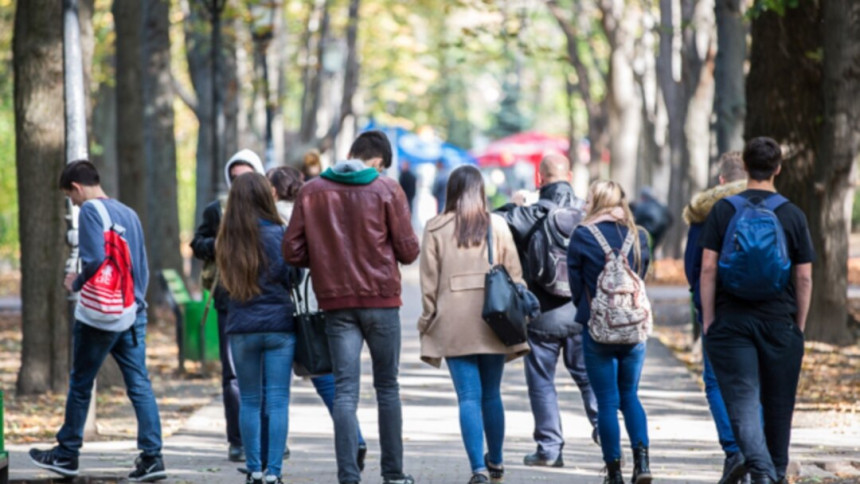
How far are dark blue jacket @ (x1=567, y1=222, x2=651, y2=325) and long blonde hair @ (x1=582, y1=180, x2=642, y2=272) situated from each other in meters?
0.04

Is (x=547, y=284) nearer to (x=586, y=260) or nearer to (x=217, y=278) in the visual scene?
(x=586, y=260)

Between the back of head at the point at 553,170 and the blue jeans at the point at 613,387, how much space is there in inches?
52.7

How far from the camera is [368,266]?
813cm

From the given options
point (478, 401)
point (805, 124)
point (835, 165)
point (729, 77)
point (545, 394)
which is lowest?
point (545, 394)

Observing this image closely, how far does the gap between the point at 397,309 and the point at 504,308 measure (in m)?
0.56

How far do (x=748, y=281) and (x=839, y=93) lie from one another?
7.97m

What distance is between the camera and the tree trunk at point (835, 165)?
14641 mm

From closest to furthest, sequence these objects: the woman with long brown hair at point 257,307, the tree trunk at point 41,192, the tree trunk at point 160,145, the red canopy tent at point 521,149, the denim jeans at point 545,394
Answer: the woman with long brown hair at point 257,307
the denim jeans at point 545,394
the tree trunk at point 41,192
the tree trunk at point 160,145
the red canopy tent at point 521,149

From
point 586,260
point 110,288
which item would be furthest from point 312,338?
point 586,260

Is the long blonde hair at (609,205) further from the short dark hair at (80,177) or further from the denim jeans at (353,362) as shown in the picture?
the short dark hair at (80,177)

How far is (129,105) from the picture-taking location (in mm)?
18578

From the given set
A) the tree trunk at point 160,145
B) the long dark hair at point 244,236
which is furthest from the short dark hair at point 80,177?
the tree trunk at point 160,145

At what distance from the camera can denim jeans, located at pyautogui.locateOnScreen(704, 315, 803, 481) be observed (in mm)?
7527

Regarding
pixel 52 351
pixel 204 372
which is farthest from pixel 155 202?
pixel 52 351
